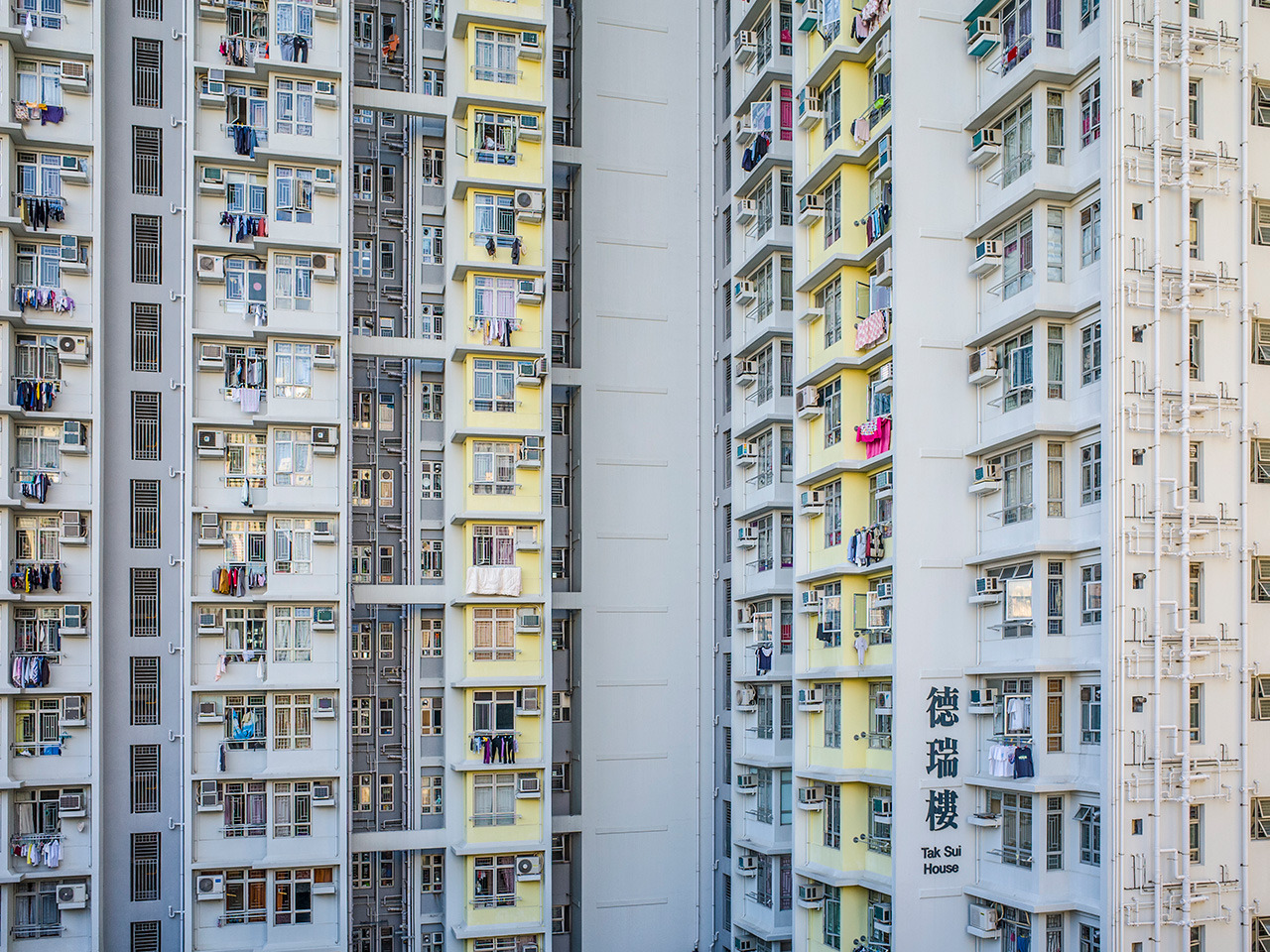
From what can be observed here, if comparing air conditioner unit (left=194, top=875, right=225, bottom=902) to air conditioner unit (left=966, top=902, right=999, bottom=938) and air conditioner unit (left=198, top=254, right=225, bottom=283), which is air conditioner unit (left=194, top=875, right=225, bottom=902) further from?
air conditioner unit (left=966, top=902, right=999, bottom=938)

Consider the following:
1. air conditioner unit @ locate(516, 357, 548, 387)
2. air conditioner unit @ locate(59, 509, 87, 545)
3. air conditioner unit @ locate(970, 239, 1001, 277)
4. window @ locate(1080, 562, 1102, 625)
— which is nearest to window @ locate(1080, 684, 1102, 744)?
window @ locate(1080, 562, 1102, 625)

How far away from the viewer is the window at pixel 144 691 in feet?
65.1

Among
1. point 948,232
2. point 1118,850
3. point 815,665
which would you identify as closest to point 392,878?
point 815,665

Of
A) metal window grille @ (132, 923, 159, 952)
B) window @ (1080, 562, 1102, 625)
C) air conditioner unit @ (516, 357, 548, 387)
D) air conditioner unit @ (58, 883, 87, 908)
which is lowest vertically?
metal window grille @ (132, 923, 159, 952)

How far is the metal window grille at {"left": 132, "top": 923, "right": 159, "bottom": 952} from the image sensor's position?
19594mm

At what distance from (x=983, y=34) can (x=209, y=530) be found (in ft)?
43.2

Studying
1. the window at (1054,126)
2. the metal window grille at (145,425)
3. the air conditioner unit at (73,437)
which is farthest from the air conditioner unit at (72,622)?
the window at (1054,126)

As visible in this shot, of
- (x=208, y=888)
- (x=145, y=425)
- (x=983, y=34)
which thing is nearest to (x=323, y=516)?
(x=145, y=425)

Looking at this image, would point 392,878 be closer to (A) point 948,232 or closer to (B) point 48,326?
(B) point 48,326

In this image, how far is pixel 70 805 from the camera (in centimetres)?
1916

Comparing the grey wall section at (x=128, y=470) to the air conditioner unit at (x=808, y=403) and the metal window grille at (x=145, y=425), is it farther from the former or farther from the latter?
the air conditioner unit at (x=808, y=403)

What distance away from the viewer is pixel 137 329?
2033 cm

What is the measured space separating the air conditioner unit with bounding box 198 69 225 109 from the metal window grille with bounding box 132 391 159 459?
4628 millimetres

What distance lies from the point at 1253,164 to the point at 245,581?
14918 mm
